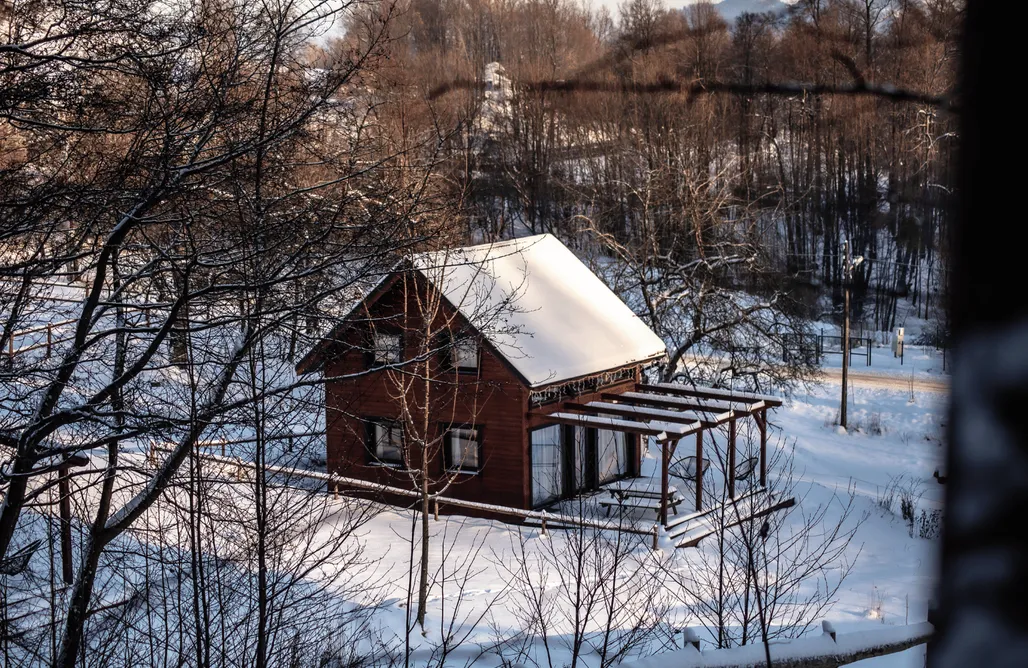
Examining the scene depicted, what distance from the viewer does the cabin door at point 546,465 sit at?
66.5 ft

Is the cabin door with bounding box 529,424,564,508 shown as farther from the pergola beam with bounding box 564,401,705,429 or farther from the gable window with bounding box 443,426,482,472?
the gable window with bounding box 443,426,482,472

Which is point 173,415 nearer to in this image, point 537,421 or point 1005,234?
point 1005,234

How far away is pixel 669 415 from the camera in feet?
65.0

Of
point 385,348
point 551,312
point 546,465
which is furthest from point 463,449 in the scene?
point 385,348

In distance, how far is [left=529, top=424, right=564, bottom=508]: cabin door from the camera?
2028 cm

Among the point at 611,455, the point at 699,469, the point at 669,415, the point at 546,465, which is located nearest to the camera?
the point at 699,469

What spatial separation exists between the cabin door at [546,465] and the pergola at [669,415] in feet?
2.01

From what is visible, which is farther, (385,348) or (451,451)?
(451,451)

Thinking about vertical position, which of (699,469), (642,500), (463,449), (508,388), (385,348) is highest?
(385,348)

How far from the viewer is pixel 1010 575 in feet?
1.08

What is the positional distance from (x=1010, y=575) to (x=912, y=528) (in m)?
20.7

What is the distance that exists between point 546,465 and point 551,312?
12.3 feet

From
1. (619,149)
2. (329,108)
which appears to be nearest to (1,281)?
(329,108)

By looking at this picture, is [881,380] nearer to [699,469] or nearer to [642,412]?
[642,412]
